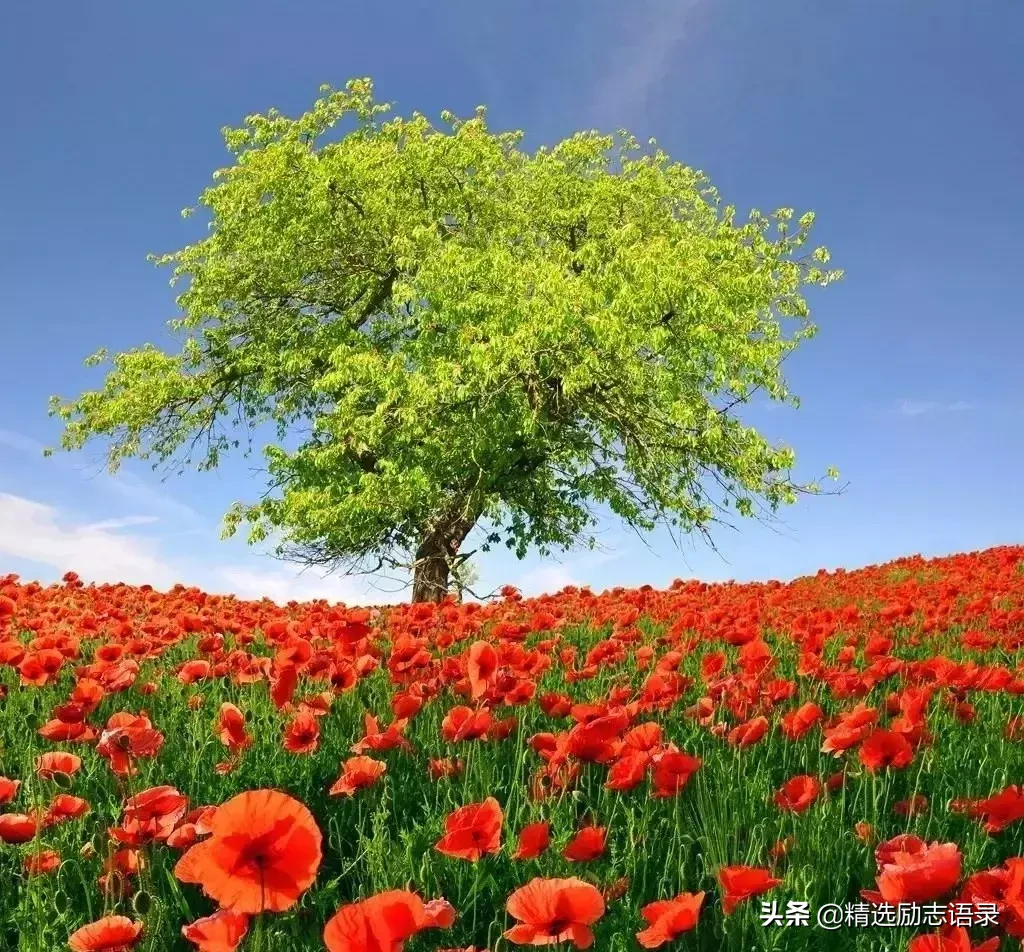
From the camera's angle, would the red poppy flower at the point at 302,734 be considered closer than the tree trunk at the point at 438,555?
Yes

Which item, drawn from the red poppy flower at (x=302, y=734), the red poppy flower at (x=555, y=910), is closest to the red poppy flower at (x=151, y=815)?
the red poppy flower at (x=302, y=734)

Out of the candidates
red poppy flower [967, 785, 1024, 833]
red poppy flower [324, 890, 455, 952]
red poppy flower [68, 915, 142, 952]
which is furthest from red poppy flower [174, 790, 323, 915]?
red poppy flower [967, 785, 1024, 833]

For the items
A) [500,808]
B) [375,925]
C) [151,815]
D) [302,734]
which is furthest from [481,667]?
[375,925]

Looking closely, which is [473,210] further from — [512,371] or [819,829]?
[819,829]

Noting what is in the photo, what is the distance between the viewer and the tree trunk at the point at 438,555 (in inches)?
781

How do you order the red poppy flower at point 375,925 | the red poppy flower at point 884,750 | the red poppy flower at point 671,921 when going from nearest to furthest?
the red poppy flower at point 375,925
the red poppy flower at point 671,921
the red poppy flower at point 884,750

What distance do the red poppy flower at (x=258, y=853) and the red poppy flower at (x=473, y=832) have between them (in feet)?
1.71

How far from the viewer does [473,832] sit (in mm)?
2309

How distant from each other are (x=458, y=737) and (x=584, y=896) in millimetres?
1338

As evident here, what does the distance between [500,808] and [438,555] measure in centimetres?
1740

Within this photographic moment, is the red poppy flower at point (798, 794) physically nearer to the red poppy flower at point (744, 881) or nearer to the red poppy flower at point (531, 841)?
the red poppy flower at point (744, 881)

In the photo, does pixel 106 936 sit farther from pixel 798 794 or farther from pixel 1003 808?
pixel 1003 808

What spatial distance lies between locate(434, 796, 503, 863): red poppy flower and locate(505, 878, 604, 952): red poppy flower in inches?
12.4

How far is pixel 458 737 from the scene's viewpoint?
323cm
